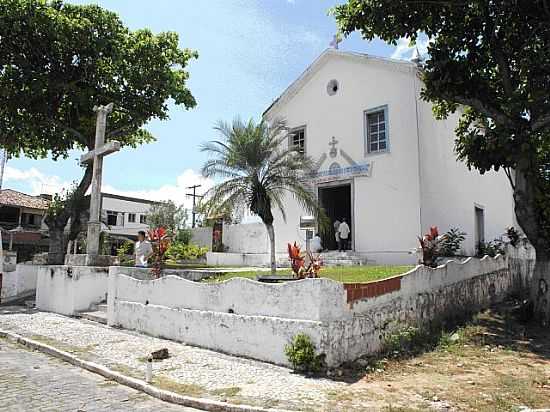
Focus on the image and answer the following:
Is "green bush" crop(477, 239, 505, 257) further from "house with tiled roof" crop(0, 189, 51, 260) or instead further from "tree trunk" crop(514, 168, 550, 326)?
"house with tiled roof" crop(0, 189, 51, 260)

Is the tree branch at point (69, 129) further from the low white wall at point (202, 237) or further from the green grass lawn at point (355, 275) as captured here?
the green grass lawn at point (355, 275)

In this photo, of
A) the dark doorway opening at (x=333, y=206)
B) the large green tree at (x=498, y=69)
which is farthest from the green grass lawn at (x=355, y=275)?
the dark doorway opening at (x=333, y=206)

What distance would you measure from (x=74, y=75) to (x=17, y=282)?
8.14 metres

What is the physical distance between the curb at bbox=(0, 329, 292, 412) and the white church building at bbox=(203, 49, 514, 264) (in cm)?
1152

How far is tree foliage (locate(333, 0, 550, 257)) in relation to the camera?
10.5 meters

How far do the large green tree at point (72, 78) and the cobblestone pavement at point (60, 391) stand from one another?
1117 centimetres

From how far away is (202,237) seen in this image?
25219 mm

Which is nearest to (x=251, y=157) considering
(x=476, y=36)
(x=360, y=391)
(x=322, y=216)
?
(x=322, y=216)

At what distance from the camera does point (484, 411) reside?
16.8 feet

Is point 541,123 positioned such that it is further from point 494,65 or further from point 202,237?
point 202,237

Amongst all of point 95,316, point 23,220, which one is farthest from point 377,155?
point 23,220

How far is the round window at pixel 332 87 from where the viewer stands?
1902 cm

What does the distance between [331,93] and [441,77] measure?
27.0 feet

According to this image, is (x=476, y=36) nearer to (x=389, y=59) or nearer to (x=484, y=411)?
(x=389, y=59)
